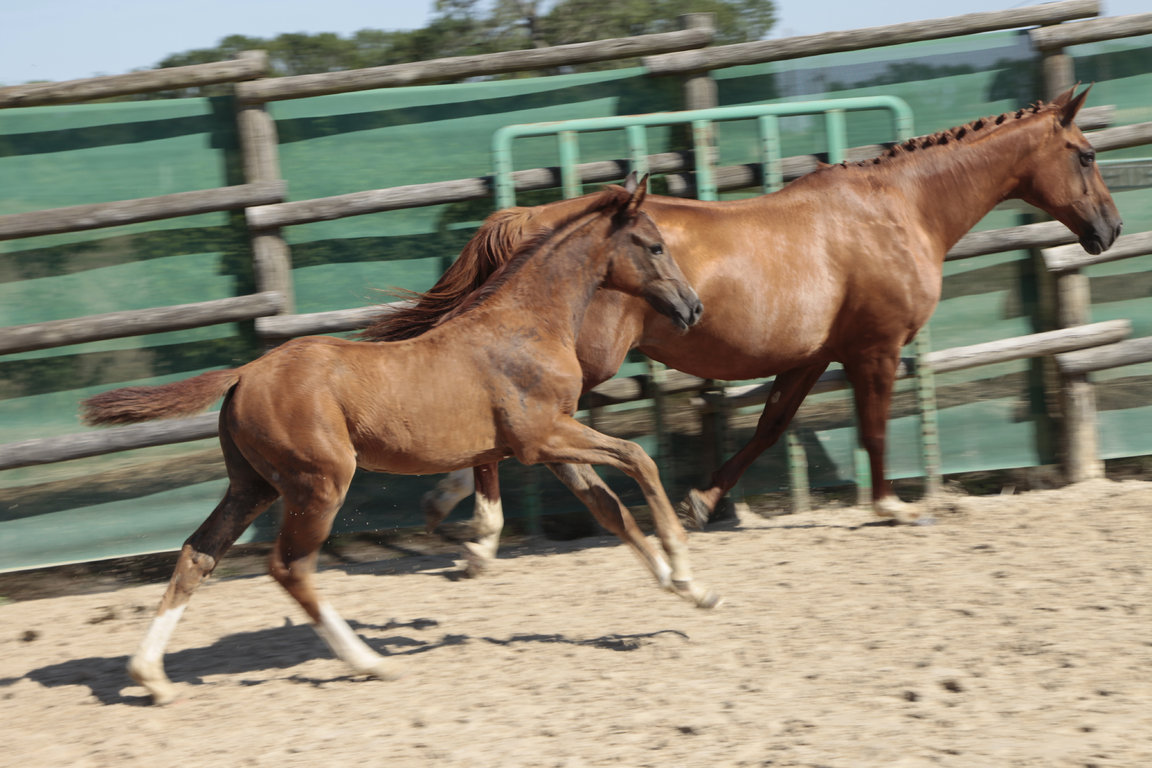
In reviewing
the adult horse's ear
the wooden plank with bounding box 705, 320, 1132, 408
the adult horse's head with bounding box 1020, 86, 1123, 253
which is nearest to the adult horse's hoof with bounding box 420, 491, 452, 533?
the wooden plank with bounding box 705, 320, 1132, 408

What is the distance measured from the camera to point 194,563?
388cm

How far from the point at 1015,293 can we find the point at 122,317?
497 centimetres

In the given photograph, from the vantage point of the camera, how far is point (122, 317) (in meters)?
5.39

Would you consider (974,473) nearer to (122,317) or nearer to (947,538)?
(947,538)

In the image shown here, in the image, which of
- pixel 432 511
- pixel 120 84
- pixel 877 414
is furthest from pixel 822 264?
pixel 120 84

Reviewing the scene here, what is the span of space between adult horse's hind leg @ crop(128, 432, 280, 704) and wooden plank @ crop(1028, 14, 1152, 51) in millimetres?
4936

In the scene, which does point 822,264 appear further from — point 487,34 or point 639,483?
point 487,34

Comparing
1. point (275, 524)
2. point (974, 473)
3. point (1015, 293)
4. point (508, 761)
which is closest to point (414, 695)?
point (508, 761)

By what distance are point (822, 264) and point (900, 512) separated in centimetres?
137

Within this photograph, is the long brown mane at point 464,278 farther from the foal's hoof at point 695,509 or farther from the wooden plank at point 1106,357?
the wooden plank at point 1106,357

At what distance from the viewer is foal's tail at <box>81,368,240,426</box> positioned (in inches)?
148

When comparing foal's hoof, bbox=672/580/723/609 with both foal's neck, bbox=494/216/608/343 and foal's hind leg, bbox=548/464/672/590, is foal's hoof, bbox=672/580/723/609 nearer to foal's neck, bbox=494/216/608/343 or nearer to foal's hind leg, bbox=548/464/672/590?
foal's hind leg, bbox=548/464/672/590

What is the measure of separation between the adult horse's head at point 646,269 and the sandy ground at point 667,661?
1.26 m

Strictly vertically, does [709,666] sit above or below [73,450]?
below
